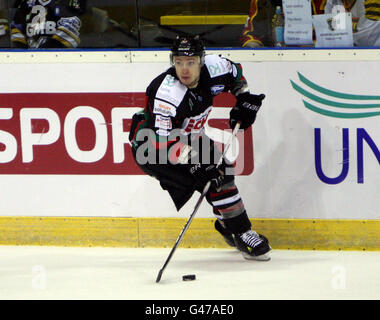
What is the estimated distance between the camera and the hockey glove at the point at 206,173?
163 inches

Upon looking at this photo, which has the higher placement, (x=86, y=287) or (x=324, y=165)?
(x=324, y=165)

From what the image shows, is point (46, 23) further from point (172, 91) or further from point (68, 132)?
point (172, 91)

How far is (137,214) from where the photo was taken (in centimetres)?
495

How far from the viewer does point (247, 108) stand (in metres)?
4.41

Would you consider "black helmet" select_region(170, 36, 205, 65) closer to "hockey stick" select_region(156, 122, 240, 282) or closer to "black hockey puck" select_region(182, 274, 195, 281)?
"hockey stick" select_region(156, 122, 240, 282)

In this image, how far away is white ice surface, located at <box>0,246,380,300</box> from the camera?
386cm

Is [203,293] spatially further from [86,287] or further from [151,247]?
[151,247]

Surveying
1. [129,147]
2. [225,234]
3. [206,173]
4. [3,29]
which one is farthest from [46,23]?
[225,234]

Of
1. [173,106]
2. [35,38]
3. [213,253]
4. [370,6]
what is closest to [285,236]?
[213,253]

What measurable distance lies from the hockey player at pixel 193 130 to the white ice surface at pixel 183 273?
0.75 feet

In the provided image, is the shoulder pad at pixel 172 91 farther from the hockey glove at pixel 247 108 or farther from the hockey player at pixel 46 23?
the hockey player at pixel 46 23

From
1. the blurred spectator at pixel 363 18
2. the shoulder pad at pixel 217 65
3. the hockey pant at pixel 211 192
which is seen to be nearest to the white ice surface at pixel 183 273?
the hockey pant at pixel 211 192

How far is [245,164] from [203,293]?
1157 mm

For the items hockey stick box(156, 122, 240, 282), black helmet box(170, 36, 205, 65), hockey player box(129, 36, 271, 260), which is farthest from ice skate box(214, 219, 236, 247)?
black helmet box(170, 36, 205, 65)
